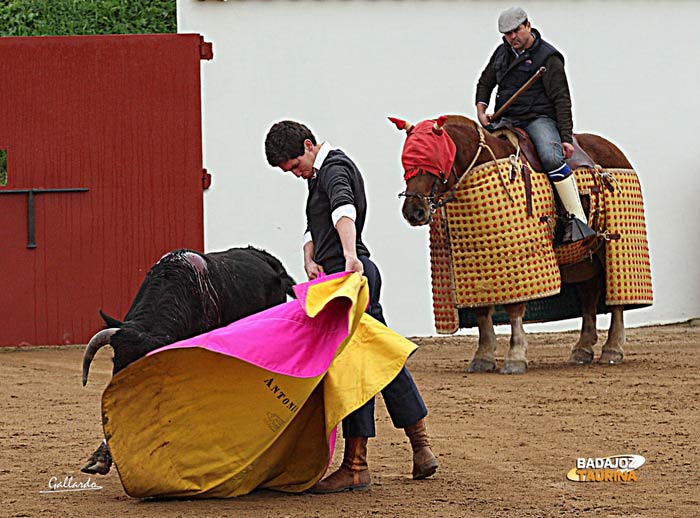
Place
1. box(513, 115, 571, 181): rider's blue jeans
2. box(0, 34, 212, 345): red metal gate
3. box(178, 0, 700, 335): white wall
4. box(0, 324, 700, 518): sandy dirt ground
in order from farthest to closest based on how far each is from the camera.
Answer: box(178, 0, 700, 335): white wall → box(0, 34, 212, 345): red metal gate → box(513, 115, 571, 181): rider's blue jeans → box(0, 324, 700, 518): sandy dirt ground

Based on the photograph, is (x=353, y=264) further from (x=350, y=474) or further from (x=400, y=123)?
(x=400, y=123)

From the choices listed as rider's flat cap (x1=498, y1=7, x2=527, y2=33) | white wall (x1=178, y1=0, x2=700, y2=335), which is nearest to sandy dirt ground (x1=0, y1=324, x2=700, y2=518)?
white wall (x1=178, y1=0, x2=700, y2=335)

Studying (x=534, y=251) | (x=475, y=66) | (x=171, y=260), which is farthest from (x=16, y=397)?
(x=475, y=66)

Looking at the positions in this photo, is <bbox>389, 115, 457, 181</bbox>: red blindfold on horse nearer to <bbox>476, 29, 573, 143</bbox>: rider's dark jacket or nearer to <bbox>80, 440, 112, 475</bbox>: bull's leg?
<bbox>476, 29, 573, 143</bbox>: rider's dark jacket

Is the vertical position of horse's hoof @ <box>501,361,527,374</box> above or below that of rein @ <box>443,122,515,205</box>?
below

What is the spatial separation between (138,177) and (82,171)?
411mm

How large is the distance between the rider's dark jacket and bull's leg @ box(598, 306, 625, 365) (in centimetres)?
125

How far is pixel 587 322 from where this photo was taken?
8.14m

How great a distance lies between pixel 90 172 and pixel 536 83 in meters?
3.69

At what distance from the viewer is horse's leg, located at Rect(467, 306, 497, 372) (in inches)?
300

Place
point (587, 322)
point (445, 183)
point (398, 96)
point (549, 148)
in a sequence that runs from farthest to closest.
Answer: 1. point (398, 96)
2. point (587, 322)
3. point (549, 148)
4. point (445, 183)

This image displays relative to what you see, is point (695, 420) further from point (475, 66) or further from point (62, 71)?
point (62, 71)

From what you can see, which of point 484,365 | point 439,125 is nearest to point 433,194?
point 439,125

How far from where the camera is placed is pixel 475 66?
10.0m
